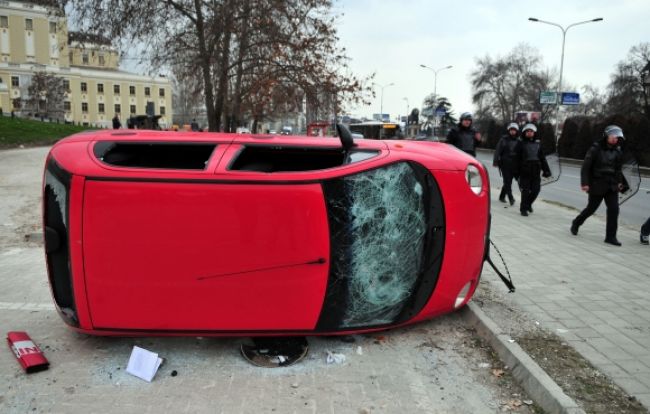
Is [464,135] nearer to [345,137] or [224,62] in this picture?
[345,137]

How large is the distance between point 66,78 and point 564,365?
93.1 meters

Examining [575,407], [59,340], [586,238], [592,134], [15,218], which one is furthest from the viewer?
[592,134]

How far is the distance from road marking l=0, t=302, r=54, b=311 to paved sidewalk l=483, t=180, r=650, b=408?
422 centimetres

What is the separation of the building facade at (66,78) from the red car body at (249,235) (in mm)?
76816

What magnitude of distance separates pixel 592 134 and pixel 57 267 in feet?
109

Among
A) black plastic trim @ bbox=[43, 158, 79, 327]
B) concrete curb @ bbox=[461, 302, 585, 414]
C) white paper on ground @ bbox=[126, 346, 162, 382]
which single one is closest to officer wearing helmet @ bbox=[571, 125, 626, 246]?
concrete curb @ bbox=[461, 302, 585, 414]

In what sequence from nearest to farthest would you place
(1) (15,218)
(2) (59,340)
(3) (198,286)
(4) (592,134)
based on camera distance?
(3) (198,286) < (2) (59,340) < (1) (15,218) < (4) (592,134)

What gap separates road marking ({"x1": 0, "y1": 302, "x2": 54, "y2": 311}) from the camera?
4242 millimetres

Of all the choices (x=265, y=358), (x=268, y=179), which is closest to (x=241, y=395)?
(x=265, y=358)

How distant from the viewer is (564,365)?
3242 mm

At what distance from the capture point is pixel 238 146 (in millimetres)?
3350

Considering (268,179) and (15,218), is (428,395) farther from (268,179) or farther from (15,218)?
(15,218)

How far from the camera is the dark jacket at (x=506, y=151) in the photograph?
36.4 ft

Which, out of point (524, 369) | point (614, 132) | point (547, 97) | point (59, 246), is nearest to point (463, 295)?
point (524, 369)
